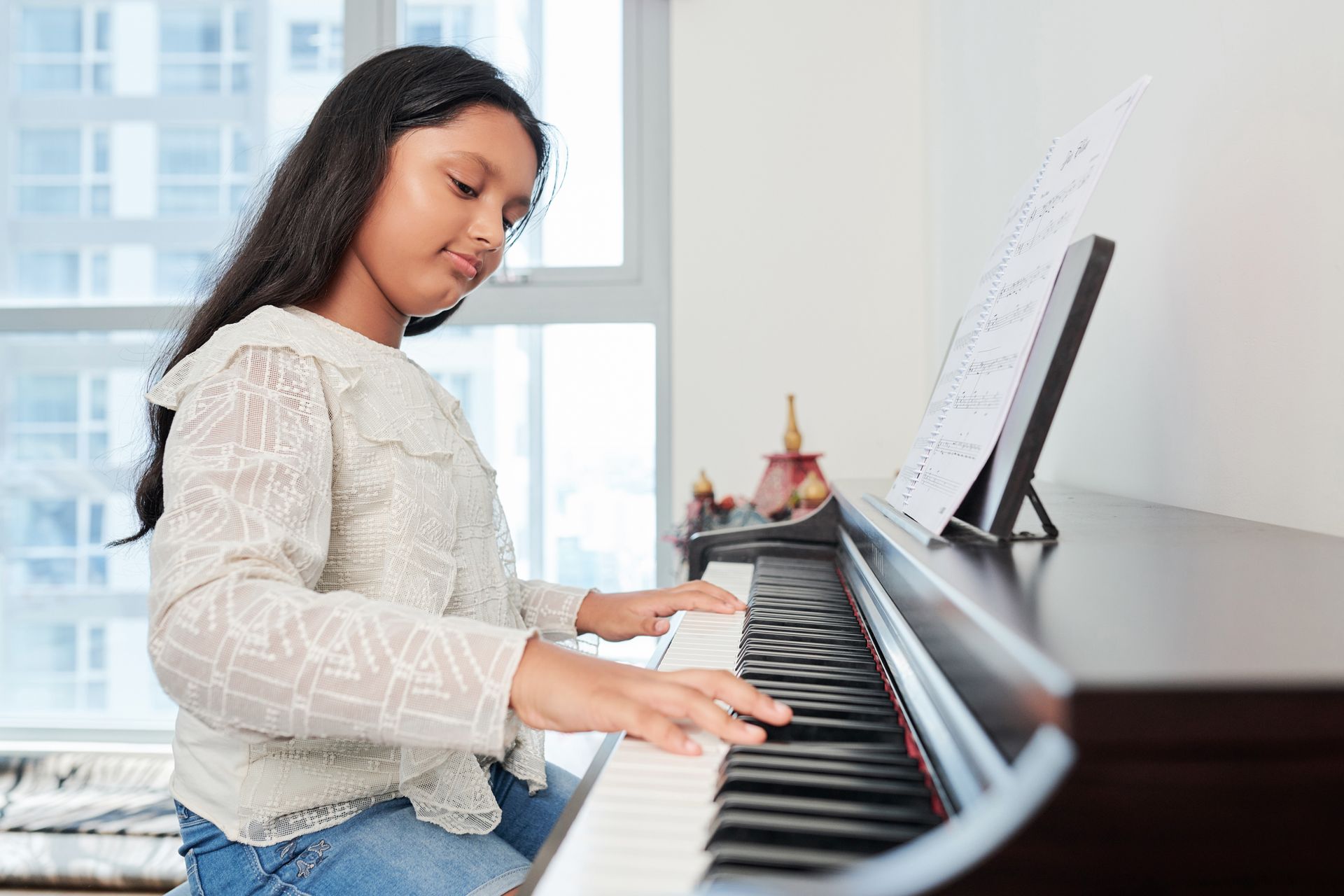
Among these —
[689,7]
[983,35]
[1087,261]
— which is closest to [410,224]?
[1087,261]

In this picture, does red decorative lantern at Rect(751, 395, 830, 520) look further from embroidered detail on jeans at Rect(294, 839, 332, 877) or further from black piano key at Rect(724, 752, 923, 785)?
black piano key at Rect(724, 752, 923, 785)

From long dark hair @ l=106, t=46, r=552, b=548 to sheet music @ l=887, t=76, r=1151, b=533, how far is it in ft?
1.99

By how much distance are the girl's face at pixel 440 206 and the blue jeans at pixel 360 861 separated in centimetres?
56

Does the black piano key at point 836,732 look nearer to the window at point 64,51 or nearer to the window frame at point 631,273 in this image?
the window frame at point 631,273

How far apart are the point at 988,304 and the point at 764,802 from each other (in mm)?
563

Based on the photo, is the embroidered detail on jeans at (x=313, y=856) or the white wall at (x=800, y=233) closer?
the embroidered detail on jeans at (x=313, y=856)

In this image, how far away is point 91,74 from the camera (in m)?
3.07

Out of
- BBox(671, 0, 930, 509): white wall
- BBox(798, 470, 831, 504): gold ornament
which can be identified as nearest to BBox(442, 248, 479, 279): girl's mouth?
BBox(798, 470, 831, 504): gold ornament

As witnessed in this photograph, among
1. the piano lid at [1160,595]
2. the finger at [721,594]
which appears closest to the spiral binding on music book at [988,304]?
the piano lid at [1160,595]

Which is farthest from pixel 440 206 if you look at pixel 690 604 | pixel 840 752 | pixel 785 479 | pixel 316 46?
pixel 316 46

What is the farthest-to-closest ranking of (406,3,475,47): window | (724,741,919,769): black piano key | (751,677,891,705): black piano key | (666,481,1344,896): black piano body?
(406,3,475,47): window
(751,677,891,705): black piano key
(724,741,919,769): black piano key
(666,481,1344,896): black piano body

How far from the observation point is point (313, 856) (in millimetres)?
846

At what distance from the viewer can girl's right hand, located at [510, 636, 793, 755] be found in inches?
23.0

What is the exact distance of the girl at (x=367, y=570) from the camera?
0.62 m
